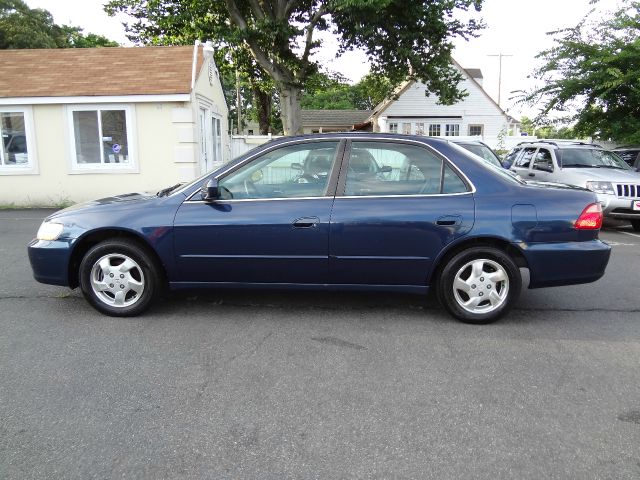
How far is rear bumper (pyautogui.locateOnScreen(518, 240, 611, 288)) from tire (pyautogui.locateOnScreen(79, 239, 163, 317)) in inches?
124

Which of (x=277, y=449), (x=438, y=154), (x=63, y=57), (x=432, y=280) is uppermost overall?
(x=63, y=57)

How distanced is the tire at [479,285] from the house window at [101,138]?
11.2 metres

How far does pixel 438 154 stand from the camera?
4.58m

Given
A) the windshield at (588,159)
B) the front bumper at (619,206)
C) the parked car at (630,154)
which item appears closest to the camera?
the front bumper at (619,206)

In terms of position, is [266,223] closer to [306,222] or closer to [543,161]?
[306,222]

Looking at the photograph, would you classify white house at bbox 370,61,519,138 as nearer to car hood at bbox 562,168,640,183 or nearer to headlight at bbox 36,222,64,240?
car hood at bbox 562,168,640,183

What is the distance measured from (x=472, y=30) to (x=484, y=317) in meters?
18.2

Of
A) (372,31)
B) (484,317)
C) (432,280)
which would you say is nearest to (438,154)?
(432,280)

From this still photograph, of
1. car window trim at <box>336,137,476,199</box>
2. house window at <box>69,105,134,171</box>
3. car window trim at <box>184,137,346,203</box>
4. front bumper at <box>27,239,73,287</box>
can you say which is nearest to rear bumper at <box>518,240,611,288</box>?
car window trim at <box>336,137,476,199</box>

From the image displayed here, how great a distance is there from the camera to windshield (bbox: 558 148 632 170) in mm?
10859

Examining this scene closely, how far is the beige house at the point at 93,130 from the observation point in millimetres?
13336

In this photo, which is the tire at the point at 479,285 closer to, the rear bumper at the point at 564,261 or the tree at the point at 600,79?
the rear bumper at the point at 564,261

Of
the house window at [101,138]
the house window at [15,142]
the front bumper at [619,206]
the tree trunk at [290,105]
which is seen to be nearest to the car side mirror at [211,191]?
the front bumper at [619,206]

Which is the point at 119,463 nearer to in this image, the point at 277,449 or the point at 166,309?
the point at 277,449
